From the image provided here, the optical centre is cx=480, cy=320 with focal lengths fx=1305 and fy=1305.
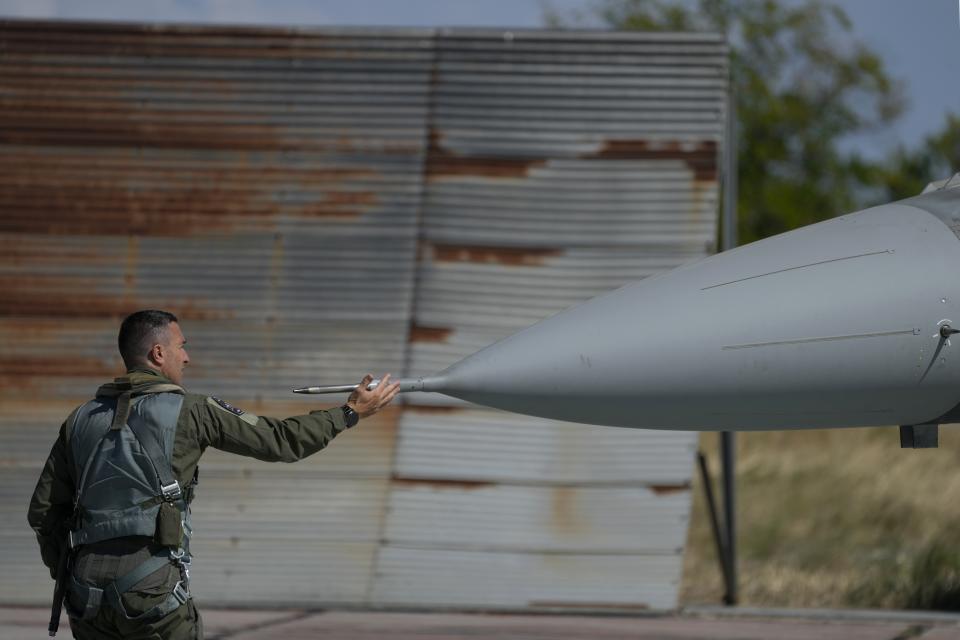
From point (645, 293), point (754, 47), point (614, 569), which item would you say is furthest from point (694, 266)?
point (754, 47)

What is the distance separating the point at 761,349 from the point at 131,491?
1876mm

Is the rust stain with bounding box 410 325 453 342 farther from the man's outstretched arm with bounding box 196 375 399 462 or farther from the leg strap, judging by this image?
the leg strap

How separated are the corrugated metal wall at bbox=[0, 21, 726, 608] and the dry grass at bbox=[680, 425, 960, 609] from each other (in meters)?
2.07

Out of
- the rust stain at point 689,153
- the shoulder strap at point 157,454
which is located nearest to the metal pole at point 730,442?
the rust stain at point 689,153

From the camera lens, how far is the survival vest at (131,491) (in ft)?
12.4

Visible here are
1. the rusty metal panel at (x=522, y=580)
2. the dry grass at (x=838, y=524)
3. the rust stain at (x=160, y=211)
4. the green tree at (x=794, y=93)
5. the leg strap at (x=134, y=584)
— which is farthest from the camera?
the green tree at (x=794, y=93)

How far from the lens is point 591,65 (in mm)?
7570

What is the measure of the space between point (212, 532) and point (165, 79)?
8.72 feet

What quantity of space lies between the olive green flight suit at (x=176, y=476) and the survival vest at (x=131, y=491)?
0.02 metres

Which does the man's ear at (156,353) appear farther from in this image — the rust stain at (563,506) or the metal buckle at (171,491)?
the rust stain at (563,506)

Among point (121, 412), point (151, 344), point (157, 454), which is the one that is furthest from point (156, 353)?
point (157, 454)

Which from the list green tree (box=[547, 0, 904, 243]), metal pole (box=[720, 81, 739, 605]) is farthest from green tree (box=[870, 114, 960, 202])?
metal pole (box=[720, 81, 739, 605])

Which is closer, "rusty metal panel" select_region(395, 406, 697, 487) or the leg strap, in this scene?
the leg strap

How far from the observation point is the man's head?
13.0 ft
